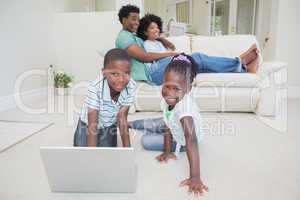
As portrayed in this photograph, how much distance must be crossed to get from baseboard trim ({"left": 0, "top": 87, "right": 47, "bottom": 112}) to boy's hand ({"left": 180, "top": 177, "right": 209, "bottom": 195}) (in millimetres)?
2058

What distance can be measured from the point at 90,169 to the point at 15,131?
1091mm

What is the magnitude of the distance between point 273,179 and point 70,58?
284cm

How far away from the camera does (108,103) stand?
4.00 ft

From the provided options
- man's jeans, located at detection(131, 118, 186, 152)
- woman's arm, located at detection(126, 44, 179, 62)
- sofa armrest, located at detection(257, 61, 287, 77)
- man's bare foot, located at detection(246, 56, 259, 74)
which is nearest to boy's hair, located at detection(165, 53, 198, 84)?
man's jeans, located at detection(131, 118, 186, 152)

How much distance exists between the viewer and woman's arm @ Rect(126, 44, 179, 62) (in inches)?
76.2

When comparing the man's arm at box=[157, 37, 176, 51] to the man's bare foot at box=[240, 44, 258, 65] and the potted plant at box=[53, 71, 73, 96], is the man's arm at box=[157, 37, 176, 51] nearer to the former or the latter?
the man's bare foot at box=[240, 44, 258, 65]

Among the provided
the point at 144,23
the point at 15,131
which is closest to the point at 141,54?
the point at 144,23

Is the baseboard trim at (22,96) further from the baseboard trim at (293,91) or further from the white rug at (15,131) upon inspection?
the baseboard trim at (293,91)

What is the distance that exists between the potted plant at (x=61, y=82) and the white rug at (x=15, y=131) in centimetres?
115

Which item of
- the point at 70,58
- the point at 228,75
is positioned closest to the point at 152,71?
the point at 228,75

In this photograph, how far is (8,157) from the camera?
1390mm

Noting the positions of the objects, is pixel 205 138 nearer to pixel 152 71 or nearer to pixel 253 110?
pixel 152 71

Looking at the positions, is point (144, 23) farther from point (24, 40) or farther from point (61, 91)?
point (61, 91)

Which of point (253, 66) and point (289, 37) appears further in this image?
point (289, 37)
